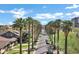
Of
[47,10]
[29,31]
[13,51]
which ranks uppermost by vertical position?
[47,10]

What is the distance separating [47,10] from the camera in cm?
357

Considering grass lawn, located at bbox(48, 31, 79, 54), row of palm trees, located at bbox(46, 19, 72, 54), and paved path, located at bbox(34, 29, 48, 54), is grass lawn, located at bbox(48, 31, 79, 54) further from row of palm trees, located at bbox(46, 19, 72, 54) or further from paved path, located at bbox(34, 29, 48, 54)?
paved path, located at bbox(34, 29, 48, 54)

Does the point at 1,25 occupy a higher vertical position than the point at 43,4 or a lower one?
lower

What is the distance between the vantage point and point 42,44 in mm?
3596

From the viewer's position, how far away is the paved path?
359 centimetres

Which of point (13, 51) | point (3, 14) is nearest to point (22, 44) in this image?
point (13, 51)

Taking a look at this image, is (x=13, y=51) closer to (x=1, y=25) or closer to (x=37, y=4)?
(x=1, y=25)

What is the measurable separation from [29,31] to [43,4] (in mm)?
368

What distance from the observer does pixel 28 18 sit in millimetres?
3553

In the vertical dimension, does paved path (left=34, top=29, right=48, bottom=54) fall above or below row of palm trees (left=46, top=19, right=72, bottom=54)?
below

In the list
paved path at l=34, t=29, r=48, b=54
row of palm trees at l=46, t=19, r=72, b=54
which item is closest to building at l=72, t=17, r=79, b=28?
row of palm trees at l=46, t=19, r=72, b=54

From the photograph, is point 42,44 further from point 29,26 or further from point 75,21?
point 75,21

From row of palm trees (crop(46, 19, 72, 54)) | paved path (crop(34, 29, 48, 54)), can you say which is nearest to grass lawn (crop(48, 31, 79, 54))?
row of palm trees (crop(46, 19, 72, 54))

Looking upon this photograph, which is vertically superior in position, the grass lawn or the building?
the building
